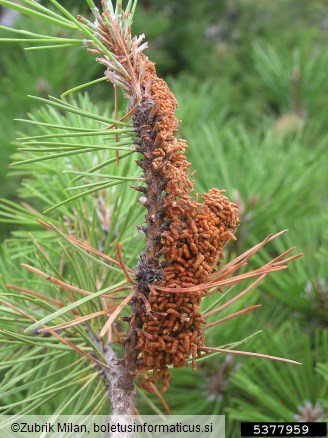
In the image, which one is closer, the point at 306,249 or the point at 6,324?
the point at 6,324

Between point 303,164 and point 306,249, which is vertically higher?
point 303,164

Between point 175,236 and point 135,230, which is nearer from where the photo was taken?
point 175,236

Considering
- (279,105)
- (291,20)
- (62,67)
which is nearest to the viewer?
(62,67)

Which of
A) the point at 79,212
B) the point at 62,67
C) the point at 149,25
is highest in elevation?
the point at 149,25

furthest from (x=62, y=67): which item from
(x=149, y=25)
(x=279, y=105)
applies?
(x=279, y=105)

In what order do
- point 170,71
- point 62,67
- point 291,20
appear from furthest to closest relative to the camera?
point 291,20 → point 170,71 → point 62,67

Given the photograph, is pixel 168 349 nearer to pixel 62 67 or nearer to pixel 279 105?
pixel 62 67

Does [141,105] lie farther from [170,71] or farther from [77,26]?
[170,71]
